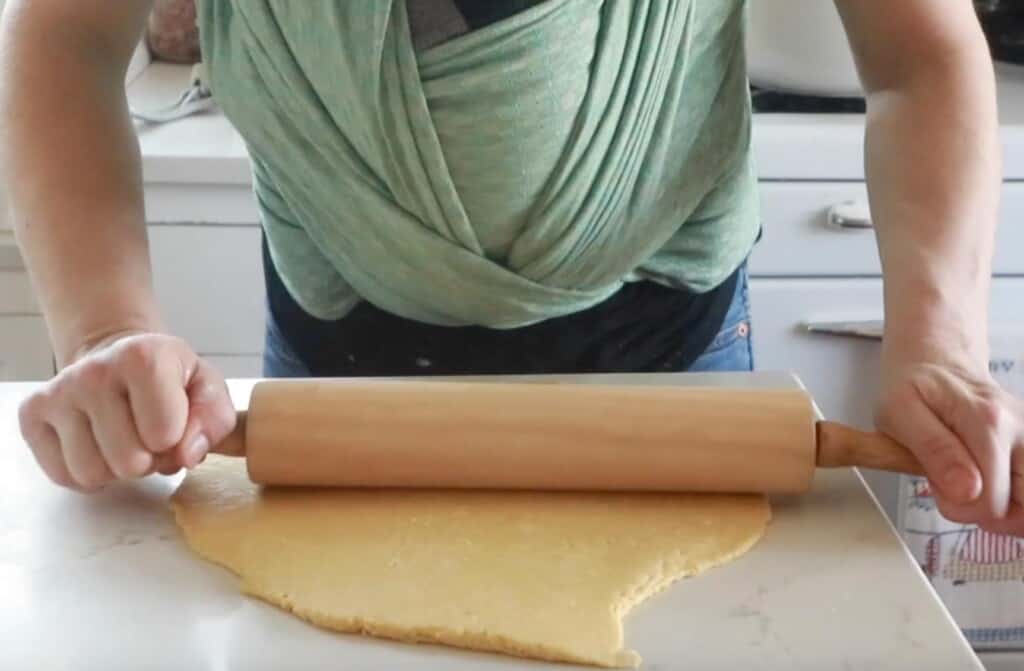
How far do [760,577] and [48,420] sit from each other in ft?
1.13

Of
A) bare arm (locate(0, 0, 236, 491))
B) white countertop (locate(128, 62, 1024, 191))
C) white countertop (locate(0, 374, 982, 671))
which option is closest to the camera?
white countertop (locate(0, 374, 982, 671))

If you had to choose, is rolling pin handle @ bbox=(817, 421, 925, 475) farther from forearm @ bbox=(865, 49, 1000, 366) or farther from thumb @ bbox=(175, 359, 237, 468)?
thumb @ bbox=(175, 359, 237, 468)

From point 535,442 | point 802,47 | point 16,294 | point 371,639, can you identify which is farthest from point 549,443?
point 16,294

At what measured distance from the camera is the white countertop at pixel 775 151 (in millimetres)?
1418

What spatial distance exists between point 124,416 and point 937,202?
451 millimetres

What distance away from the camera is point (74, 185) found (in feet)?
2.48

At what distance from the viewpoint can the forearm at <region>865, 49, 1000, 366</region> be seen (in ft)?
2.30

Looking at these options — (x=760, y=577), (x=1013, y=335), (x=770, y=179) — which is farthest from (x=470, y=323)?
(x=1013, y=335)

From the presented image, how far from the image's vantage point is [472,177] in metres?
0.77

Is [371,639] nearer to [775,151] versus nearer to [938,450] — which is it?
[938,450]

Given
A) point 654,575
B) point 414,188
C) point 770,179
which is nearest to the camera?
point 654,575

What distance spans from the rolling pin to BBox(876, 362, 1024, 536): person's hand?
0.02m

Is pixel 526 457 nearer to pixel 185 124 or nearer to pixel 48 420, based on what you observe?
pixel 48 420

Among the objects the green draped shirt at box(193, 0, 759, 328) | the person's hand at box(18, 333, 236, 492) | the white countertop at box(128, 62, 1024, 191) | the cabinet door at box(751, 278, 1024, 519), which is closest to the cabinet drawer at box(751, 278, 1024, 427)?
the cabinet door at box(751, 278, 1024, 519)
